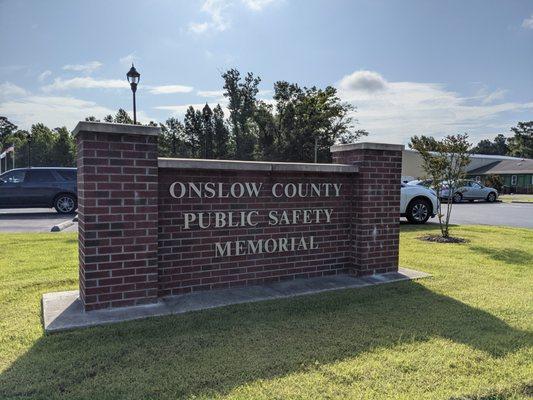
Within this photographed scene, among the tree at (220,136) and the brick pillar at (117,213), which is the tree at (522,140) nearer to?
the tree at (220,136)

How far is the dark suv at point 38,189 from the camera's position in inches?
550

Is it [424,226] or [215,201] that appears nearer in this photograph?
[215,201]

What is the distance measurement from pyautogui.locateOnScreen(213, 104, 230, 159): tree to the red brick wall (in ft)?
155

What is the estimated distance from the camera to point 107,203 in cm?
378

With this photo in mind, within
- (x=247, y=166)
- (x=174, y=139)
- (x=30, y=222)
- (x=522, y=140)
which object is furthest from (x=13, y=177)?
(x=522, y=140)

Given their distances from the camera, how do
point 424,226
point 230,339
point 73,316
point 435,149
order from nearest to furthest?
point 230,339 → point 73,316 → point 435,149 → point 424,226

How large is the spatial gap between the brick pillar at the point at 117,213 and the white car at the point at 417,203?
8.87 metres

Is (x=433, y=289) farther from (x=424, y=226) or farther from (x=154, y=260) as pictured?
(x=424, y=226)

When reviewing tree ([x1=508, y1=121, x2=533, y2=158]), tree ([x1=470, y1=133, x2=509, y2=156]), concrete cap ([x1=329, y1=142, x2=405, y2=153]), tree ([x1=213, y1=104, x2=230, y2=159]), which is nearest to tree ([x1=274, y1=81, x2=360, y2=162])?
tree ([x1=213, y1=104, x2=230, y2=159])

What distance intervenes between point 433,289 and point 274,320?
83.0 inches

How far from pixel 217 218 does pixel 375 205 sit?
2059 mm

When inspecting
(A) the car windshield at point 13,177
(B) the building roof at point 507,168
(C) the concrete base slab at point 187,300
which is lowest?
(C) the concrete base slab at point 187,300

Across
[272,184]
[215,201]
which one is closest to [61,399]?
[215,201]

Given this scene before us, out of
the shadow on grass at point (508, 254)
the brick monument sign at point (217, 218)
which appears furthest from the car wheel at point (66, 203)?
the shadow on grass at point (508, 254)
